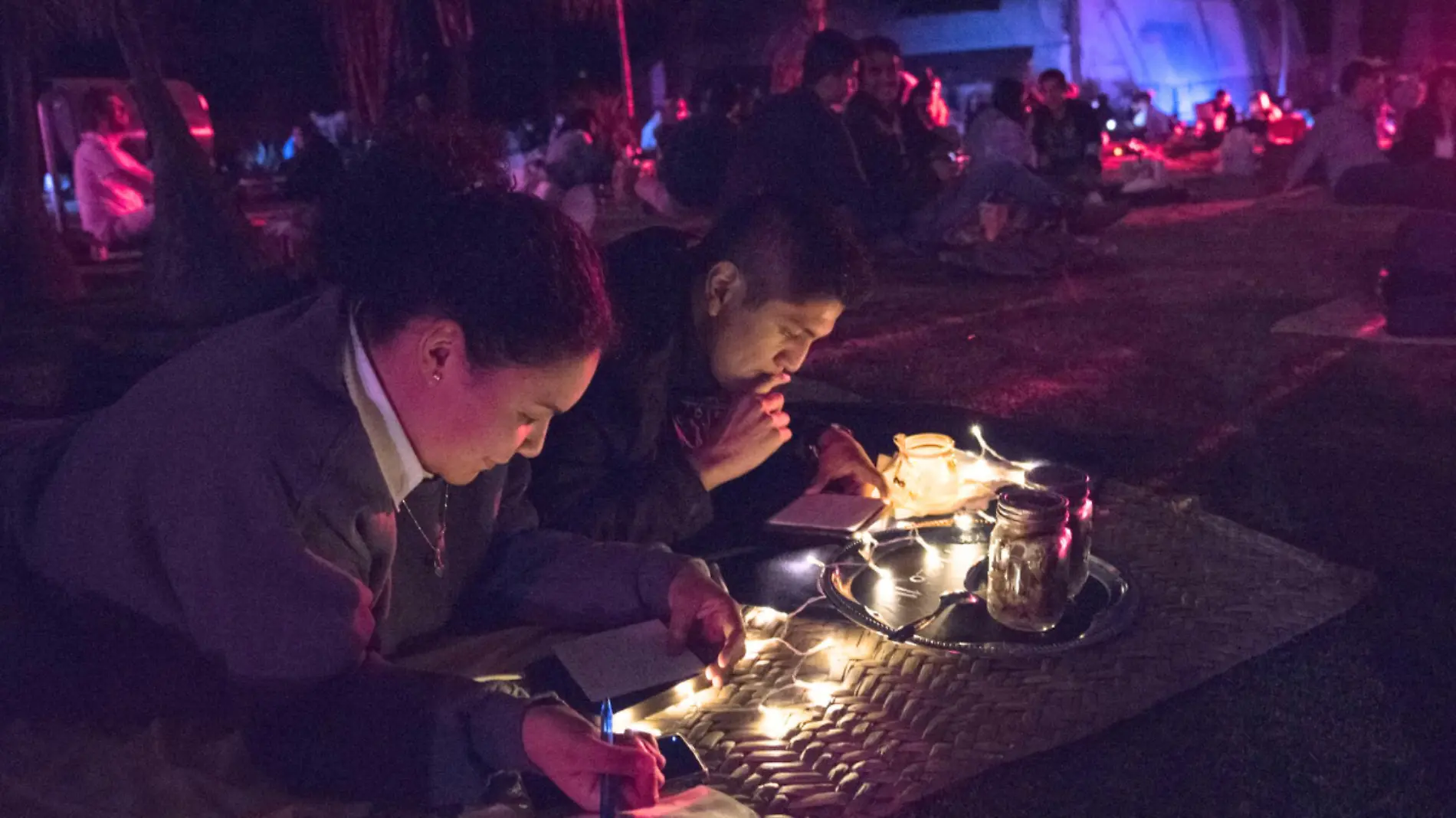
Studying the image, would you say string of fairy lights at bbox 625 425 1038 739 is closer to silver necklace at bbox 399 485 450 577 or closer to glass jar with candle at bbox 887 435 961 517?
glass jar with candle at bbox 887 435 961 517

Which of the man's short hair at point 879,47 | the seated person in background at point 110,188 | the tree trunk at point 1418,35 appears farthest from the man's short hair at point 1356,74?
the tree trunk at point 1418,35

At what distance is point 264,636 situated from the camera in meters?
1.35

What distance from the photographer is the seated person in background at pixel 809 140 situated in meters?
5.28

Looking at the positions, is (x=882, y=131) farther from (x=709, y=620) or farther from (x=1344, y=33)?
(x=1344, y=33)

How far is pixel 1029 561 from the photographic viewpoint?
5.71ft

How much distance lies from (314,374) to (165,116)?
19.0 ft

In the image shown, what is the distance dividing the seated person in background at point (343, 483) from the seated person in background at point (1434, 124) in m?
8.81

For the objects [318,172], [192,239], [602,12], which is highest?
[602,12]

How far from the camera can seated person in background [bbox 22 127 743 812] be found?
4.46ft

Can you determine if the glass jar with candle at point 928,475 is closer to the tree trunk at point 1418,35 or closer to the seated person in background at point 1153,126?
the seated person in background at point 1153,126

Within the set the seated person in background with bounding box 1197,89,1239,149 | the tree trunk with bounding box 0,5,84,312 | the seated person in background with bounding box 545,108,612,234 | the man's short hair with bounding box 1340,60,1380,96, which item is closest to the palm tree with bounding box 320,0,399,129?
the seated person in background with bounding box 545,108,612,234

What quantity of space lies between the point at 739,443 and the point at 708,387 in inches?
10.3

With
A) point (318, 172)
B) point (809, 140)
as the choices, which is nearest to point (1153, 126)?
point (809, 140)

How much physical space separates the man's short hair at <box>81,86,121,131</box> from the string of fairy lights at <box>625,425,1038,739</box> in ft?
34.3
